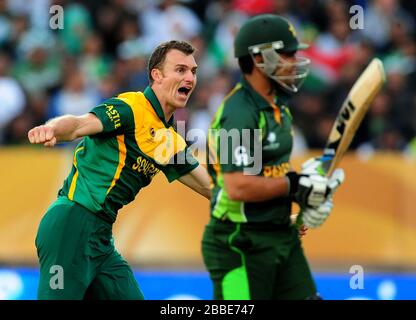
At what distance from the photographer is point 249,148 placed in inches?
238

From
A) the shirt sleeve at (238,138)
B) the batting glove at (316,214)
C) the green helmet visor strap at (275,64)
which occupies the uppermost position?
the green helmet visor strap at (275,64)

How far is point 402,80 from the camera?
1219cm

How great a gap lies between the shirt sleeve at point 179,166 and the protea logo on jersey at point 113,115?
548 millimetres

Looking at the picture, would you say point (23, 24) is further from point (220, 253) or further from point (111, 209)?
point (220, 253)

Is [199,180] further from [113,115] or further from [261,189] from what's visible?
[261,189]

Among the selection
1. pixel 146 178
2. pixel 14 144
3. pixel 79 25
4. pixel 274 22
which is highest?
pixel 79 25

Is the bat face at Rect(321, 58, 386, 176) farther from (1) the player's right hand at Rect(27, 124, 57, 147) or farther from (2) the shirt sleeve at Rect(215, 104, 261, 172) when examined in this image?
(1) the player's right hand at Rect(27, 124, 57, 147)

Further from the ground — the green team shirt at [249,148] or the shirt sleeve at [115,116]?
the shirt sleeve at [115,116]

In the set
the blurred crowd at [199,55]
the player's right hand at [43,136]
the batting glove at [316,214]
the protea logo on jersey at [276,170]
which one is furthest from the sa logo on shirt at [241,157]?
the blurred crowd at [199,55]

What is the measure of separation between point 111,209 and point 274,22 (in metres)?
1.62

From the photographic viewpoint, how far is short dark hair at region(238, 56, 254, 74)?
6352 millimetres

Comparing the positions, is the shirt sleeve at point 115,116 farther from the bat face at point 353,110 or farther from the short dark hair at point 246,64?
the bat face at point 353,110

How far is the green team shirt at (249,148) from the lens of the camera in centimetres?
605
